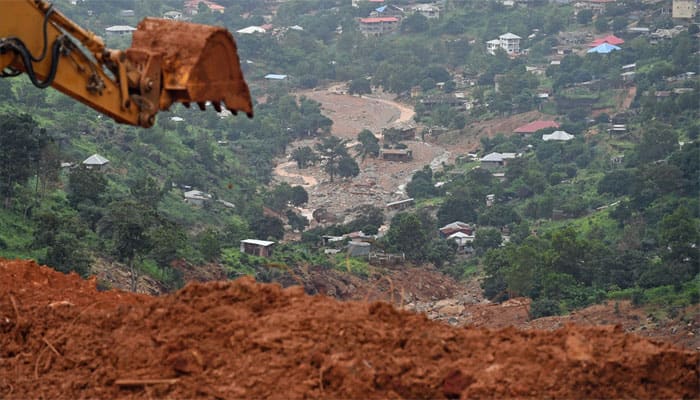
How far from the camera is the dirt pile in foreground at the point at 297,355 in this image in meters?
6.13

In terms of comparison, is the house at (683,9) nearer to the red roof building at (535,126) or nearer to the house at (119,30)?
the red roof building at (535,126)

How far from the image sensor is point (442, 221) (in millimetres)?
42250

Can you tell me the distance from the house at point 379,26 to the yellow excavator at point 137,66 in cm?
7390

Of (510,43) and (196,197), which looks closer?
(196,197)

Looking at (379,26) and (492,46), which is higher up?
(492,46)

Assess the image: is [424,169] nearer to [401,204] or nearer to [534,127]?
[401,204]

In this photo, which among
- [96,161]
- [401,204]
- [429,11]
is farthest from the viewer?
[429,11]

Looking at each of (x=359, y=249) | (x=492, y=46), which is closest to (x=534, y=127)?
(x=492, y=46)

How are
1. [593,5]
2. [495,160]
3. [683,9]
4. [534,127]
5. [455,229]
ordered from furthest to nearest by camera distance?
1. [593,5]
2. [683,9]
3. [534,127]
4. [495,160]
5. [455,229]

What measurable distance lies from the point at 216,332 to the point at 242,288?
23.9 inches

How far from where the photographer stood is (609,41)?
68.4m

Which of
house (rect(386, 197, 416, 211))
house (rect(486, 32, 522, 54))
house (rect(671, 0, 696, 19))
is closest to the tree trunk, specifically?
house (rect(386, 197, 416, 211))

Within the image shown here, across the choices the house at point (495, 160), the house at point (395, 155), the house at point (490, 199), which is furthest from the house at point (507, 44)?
the house at point (490, 199)

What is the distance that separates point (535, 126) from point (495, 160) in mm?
6289
